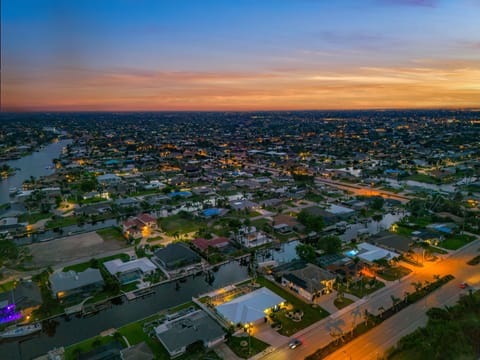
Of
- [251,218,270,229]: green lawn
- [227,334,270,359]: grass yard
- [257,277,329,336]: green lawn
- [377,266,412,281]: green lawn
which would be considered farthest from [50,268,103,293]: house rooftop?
[377,266,412,281]: green lawn

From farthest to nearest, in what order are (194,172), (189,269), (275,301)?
1. (194,172)
2. (189,269)
3. (275,301)

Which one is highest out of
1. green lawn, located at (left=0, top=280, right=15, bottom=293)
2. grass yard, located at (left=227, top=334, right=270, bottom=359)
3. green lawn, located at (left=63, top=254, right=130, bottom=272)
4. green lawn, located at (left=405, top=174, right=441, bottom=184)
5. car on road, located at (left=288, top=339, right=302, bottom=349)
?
green lawn, located at (left=405, top=174, right=441, bottom=184)

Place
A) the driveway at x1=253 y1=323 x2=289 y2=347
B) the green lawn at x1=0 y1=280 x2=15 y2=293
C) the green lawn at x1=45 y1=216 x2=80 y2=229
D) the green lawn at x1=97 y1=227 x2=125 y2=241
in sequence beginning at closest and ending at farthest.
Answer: the driveway at x1=253 y1=323 x2=289 y2=347
the green lawn at x1=0 y1=280 x2=15 y2=293
the green lawn at x1=97 y1=227 x2=125 y2=241
the green lawn at x1=45 y1=216 x2=80 y2=229

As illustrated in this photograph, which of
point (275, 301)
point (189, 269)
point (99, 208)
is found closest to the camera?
point (275, 301)

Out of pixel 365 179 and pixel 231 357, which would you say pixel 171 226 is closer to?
pixel 231 357

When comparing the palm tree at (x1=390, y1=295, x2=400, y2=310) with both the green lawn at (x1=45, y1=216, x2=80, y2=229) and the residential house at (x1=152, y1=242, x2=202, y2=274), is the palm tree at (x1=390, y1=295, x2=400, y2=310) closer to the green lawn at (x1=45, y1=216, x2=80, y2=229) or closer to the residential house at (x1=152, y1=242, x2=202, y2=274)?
the residential house at (x1=152, y1=242, x2=202, y2=274)

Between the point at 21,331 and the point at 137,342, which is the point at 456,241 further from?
the point at 21,331

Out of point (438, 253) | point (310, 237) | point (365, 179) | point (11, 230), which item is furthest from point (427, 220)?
point (11, 230)
